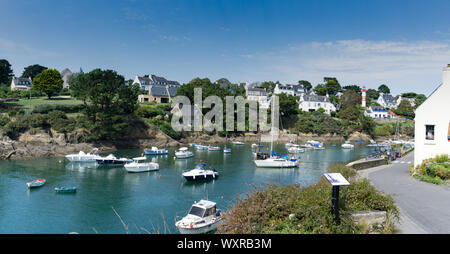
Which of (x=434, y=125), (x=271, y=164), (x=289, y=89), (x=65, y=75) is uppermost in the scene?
(x=65, y=75)

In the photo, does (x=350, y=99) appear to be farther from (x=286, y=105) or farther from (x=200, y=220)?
(x=200, y=220)

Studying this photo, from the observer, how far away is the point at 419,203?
15734 mm

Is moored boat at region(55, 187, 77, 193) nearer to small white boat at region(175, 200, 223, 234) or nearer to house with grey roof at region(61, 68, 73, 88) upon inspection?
small white boat at region(175, 200, 223, 234)

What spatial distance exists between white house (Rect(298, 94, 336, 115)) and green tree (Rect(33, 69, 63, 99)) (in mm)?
80520

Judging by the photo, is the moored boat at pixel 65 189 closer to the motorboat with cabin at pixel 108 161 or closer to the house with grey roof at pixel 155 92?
the motorboat with cabin at pixel 108 161

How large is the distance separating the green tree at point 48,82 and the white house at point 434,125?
86916 millimetres

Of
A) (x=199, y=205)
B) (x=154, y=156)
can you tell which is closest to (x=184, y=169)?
(x=154, y=156)

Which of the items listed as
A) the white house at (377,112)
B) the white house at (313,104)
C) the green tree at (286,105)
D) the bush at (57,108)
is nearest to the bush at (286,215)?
the bush at (57,108)

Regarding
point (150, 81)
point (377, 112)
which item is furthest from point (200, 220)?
point (377, 112)

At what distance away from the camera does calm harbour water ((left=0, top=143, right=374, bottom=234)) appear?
2172cm

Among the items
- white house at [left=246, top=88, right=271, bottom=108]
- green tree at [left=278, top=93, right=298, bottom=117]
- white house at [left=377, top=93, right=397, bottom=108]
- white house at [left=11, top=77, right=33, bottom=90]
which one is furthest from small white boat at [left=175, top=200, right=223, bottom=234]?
white house at [left=377, top=93, right=397, bottom=108]

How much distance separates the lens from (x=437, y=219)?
12945mm

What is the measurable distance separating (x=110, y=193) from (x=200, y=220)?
1413 centimetres
